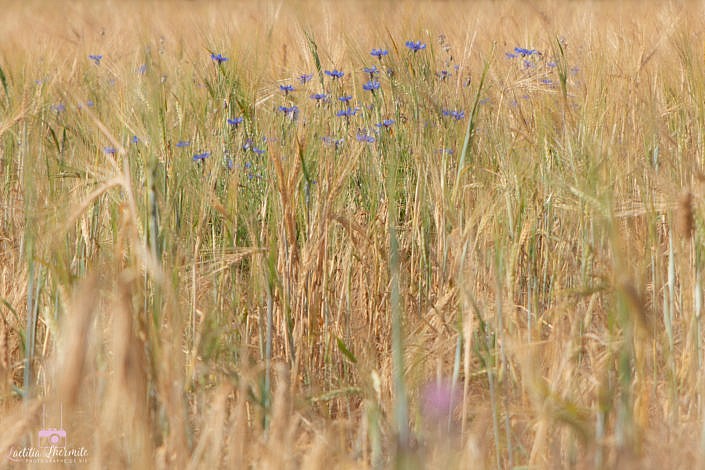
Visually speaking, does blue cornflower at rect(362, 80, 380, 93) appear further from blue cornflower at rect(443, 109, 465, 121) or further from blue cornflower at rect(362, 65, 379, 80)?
blue cornflower at rect(443, 109, 465, 121)

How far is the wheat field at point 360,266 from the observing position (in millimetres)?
982

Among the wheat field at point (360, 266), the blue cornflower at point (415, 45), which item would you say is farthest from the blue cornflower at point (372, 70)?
the blue cornflower at point (415, 45)

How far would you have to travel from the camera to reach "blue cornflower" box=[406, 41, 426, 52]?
5.95 ft

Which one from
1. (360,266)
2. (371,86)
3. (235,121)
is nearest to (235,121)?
(235,121)

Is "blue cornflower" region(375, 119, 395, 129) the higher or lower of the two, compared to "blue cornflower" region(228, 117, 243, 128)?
lower

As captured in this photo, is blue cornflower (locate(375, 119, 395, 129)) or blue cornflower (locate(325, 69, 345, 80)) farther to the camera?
blue cornflower (locate(325, 69, 345, 80))

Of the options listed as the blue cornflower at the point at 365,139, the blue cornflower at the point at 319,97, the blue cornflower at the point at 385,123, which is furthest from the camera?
the blue cornflower at the point at 385,123

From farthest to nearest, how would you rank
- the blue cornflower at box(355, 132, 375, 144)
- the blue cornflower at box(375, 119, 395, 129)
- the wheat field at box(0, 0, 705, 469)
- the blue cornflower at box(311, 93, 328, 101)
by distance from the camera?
the blue cornflower at box(375, 119, 395, 129)
the blue cornflower at box(311, 93, 328, 101)
the blue cornflower at box(355, 132, 375, 144)
the wheat field at box(0, 0, 705, 469)

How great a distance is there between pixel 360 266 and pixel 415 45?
1.67 ft

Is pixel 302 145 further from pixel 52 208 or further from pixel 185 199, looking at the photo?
pixel 52 208

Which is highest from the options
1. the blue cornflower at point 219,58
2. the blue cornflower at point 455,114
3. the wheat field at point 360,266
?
the blue cornflower at point 219,58

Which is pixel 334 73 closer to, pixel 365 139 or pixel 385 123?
pixel 385 123

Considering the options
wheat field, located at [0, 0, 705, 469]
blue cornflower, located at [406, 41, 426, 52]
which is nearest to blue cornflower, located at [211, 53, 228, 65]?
wheat field, located at [0, 0, 705, 469]

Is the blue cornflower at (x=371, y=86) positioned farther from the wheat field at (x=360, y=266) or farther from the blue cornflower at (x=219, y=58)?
the blue cornflower at (x=219, y=58)
